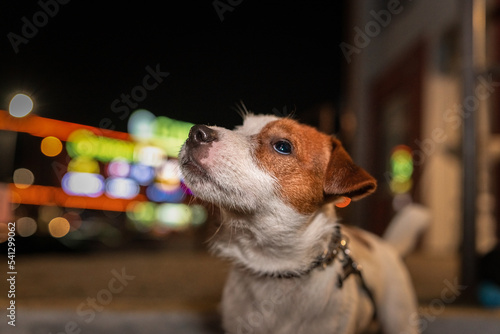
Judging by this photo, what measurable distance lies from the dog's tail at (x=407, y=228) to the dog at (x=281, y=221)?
2.56 feet

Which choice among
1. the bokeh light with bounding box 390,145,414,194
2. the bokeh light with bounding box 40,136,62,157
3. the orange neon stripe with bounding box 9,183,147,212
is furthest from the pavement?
the bokeh light with bounding box 40,136,62,157

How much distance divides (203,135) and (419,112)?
710 cm

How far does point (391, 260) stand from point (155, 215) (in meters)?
30.6

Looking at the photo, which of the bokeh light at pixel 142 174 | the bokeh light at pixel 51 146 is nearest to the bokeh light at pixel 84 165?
the bokeh light at pixel 142 174

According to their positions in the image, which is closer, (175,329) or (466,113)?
(175,329)

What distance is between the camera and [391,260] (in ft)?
7.28

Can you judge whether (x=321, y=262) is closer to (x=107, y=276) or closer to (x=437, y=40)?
(x=107, y=276)

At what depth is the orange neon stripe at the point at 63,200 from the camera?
1411 cm

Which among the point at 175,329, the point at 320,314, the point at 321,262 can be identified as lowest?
the point at 175,329

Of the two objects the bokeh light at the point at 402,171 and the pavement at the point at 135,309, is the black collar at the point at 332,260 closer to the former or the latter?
the pavement at the point at 135,309

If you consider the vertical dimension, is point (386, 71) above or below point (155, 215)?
above

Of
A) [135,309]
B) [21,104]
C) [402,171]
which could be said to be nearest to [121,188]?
[402,171]

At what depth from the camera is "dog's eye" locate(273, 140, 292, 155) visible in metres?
1.72

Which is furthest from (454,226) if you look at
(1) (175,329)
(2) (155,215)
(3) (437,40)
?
(2) (155,215)
